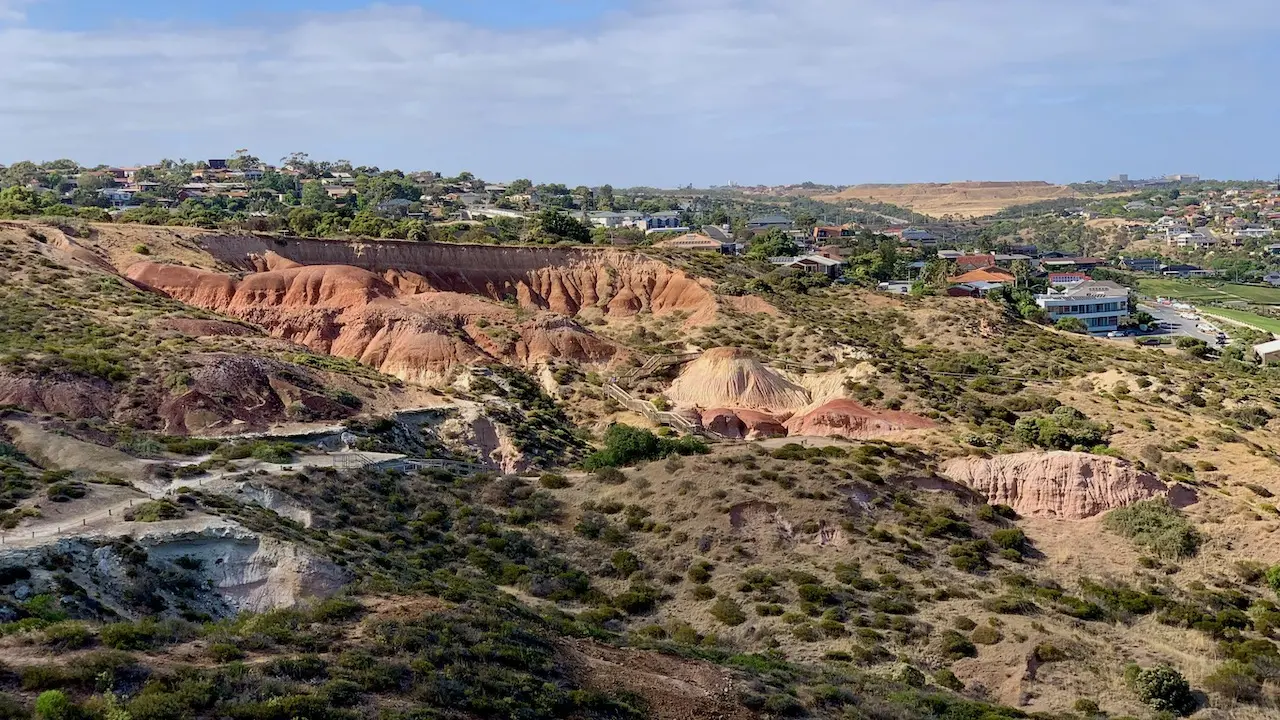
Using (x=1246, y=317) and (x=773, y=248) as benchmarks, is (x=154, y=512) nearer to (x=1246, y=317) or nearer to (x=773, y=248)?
(x=773, y=248)

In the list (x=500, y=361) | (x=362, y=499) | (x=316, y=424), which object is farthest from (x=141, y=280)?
(x=362, y=499)

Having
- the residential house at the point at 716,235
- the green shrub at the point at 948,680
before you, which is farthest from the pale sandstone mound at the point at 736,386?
the residential house at the point at 716,235

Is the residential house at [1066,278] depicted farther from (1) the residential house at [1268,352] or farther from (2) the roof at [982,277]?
(1) the residential house at [1268,352]

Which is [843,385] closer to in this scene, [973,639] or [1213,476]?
[1213,476]

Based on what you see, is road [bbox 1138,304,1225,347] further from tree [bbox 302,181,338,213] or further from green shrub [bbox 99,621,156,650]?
green shrub [bbox 99,621,156,650]

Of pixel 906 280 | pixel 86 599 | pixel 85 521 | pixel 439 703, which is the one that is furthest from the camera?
pixel 906 280

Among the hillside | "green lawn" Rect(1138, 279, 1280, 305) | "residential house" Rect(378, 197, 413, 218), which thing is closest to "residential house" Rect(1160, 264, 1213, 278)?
"green lawn" Rect(1138, 279, 1280, 305)

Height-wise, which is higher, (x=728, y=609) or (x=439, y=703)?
(x=439, y=703)
